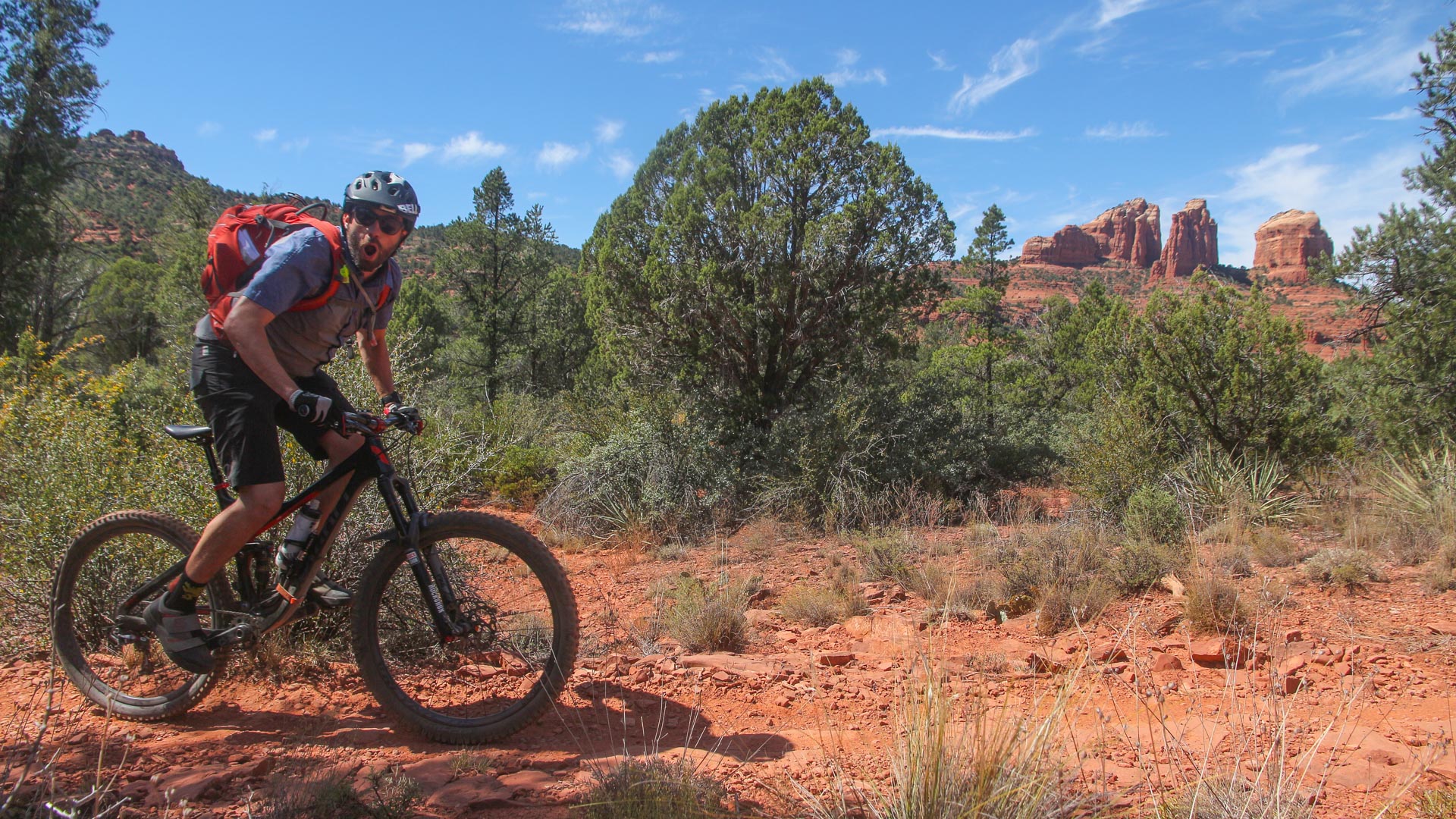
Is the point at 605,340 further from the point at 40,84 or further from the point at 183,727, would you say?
the point at 40,84

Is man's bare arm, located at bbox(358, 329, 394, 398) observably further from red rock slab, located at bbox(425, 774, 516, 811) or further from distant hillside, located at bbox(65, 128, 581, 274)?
distant hillside, located at bbox(65, 128, 581, 274)

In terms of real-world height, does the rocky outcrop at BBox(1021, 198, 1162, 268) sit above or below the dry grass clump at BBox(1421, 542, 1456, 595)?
above

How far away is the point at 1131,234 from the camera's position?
11519 cm

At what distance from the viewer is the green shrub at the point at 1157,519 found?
6172 millimetres

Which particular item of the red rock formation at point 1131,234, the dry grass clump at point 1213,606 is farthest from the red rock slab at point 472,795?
the red rock formation at point 1131,234

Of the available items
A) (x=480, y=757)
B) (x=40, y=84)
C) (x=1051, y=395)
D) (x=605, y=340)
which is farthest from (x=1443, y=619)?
(x=40, y=84)

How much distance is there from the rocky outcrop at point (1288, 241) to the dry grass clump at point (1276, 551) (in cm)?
10005

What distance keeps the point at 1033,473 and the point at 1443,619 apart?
7171 millimetres

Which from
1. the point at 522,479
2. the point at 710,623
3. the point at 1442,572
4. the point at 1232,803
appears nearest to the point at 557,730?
the point at 710,623

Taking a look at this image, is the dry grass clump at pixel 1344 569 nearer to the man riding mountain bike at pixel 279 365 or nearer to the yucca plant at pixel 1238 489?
the yucca plant at pixel 1238 489

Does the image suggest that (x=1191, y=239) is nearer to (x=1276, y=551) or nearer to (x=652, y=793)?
(x=1276, y=551)

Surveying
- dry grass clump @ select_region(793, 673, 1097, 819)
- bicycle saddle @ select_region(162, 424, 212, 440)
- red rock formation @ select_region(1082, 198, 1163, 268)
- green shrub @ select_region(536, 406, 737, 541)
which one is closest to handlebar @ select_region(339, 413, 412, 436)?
bicycle saddle @ select_region(162, 424, 212, 440)

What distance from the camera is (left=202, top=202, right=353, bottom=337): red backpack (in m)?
2.66

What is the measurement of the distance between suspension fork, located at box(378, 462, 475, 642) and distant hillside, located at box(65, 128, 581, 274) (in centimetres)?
3381
